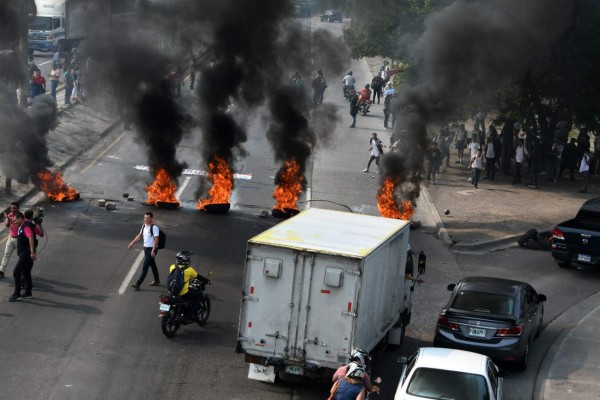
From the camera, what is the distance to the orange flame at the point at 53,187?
24969 mm

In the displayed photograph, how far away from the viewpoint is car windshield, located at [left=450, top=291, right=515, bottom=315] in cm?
1552

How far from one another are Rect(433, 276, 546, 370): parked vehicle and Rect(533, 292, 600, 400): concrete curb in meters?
0.34

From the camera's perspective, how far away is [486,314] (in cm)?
1531

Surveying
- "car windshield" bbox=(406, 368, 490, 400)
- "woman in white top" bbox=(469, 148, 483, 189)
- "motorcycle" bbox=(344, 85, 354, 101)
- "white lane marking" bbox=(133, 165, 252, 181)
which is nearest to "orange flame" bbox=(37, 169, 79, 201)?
"white lane marking" bbox=(133, 165, 252, 181)

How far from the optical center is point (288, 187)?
25703mm

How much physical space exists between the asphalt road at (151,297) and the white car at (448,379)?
1589 mm

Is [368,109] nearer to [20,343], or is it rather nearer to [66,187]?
[66,187]

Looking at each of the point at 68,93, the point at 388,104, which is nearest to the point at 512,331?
the point at 388,104

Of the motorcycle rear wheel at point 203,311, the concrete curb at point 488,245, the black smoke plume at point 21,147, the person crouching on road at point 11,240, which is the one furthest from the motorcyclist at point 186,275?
the black smoke plume at point 21,147

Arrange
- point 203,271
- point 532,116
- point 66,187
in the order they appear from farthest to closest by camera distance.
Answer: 1. point 532,116
2. point 66,187
3. point 203,271

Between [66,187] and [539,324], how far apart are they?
13.0 meters

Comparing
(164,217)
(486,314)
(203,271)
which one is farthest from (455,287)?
(164,217)

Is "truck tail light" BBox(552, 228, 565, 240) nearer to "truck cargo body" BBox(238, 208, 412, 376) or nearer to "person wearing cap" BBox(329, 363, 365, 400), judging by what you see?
Answer: "truck cargo body" BBox(238, 208, 412, 376)

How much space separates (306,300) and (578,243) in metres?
9.83
